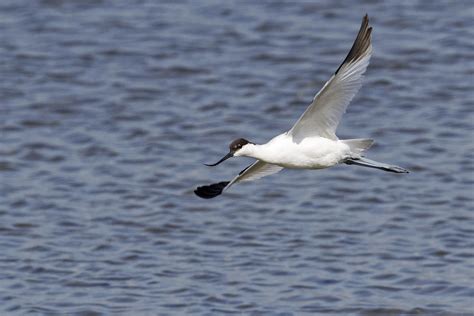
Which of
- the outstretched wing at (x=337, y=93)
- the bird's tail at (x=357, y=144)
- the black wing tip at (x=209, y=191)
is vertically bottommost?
the black wing tip at (x=209, y=191)

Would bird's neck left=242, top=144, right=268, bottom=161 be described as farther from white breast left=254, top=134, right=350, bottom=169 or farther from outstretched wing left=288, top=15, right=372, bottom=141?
outstretched wing left=288, top=15, right=372, bottom=141

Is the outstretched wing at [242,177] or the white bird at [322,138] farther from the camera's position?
the outstretched wing at [242,177]

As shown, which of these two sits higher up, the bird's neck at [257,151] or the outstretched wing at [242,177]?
the bird's neck at [257,151]

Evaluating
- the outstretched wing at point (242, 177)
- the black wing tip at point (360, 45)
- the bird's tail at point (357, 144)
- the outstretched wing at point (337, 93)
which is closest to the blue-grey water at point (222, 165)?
the outstretched wing at point (242, 177)

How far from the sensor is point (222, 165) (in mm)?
13117

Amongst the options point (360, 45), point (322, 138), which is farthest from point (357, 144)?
point (360, 45)

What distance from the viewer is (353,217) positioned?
1215 centimetres

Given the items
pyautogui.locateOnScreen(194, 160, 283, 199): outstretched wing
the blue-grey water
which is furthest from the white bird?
the blue-grey water

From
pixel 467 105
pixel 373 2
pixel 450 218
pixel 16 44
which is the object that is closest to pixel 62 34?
pixel 16 44

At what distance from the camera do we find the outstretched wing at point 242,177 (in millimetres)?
9102

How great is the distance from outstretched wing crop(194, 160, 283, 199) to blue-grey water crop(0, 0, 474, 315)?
58.4 inches

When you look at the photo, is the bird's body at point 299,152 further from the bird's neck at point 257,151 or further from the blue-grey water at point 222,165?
the blue-grey water at point 222,165

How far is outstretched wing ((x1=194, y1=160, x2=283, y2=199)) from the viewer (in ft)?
29.9

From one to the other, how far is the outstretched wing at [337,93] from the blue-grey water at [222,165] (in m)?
2.20
